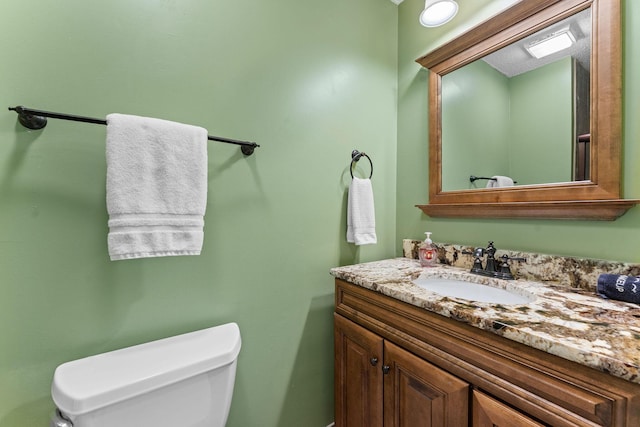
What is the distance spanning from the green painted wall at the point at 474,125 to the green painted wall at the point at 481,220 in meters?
0.13

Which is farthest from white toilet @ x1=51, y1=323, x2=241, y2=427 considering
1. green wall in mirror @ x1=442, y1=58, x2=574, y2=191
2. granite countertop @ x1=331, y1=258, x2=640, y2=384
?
green wall in mirror @ x1=442, y1=58, x2=574, y2=191

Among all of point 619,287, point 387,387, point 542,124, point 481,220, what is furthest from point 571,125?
point 387,387

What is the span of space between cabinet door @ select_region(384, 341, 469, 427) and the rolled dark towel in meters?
0.54

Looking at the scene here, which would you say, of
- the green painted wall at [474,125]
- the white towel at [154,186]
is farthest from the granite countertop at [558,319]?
the white towel at [154,186]

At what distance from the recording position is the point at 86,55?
0.81 metres

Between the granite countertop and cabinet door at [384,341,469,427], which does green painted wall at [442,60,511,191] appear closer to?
the granite countertop

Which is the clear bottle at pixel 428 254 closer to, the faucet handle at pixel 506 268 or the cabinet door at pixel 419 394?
the faucet handle at pixel 506 268

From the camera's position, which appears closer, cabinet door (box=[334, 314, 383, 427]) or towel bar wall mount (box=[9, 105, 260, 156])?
towel bar wall mount (box=[9, 105, 260, 156])

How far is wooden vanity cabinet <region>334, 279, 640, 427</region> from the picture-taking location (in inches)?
20.4

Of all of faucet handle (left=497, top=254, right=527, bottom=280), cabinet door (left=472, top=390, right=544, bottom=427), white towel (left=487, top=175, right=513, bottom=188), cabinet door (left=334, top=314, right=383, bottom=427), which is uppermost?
white towel (left=487, top=175, right=513, bottom=188)

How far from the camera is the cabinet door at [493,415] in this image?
59 centimetres

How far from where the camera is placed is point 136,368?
2.48 feet

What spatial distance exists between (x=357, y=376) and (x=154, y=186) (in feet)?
3.44

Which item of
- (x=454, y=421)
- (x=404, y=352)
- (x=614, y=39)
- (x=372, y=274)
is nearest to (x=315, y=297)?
(x=372, y=274)
